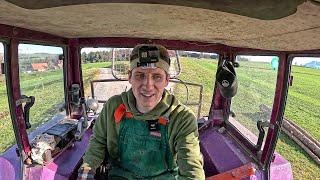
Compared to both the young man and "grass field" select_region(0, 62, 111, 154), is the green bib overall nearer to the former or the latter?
the young man

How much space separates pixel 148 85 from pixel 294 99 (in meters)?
17.7

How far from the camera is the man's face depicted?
2287 millimetres

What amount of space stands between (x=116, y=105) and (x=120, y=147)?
355mm

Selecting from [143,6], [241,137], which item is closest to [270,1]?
[143,6]

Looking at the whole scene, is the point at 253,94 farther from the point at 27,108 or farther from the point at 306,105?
the point at 306,105

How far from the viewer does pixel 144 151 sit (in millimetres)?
2477

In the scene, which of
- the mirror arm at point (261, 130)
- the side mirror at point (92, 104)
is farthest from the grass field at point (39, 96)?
the mirror arm at point (261, 130)

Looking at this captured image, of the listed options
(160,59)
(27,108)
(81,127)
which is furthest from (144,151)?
(81,127)

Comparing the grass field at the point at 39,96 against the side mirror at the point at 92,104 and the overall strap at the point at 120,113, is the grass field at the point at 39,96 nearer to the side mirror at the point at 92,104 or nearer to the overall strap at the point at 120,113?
the side mirror at the point at 92,104

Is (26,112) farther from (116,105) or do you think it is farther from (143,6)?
(143,6)

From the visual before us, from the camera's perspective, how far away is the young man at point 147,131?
7.47 feet

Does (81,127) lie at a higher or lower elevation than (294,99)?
higher

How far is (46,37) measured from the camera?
2947mm

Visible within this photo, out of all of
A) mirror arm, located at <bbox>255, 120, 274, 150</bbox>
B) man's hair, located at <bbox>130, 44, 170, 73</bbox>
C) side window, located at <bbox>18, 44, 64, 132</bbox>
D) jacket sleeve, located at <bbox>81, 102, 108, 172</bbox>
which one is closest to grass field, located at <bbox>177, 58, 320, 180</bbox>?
mirror arm, located at <bbox>255, 120, 274, 150</bbox>
